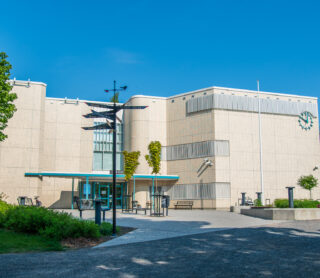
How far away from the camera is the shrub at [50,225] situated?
10.8 meters

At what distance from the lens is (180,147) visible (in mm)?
A: 34438

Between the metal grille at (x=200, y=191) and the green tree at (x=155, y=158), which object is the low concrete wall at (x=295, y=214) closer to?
the metal grille at (x=200, y=191)

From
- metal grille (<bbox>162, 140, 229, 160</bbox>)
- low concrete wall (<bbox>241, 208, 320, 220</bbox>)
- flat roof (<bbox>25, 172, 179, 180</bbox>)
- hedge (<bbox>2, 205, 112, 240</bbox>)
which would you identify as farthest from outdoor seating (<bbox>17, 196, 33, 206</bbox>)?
low concrete wall (<bbox>241, 208, 320, 220</bbox>)

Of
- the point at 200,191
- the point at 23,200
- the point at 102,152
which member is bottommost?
the point at 23,200

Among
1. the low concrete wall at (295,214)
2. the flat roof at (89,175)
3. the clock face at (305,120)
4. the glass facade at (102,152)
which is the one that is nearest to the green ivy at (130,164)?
the flat roof at (89,175)

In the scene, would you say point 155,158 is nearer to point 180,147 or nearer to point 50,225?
point 180,147

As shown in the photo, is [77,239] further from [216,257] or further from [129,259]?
[216,257]

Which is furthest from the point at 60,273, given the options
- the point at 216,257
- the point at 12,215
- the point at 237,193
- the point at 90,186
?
the point at 90,186

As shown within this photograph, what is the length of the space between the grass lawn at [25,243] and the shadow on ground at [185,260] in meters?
0.64

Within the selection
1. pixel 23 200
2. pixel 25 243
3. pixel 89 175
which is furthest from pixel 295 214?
pixel 89 175

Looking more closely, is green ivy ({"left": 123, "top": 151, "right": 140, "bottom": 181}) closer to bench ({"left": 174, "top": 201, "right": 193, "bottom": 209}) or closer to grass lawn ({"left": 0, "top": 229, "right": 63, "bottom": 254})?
bench ({"left": 174, "top": 201, "right": 193, "bottom": 209})

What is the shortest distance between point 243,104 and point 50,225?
25.0m

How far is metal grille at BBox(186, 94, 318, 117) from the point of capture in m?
32.6

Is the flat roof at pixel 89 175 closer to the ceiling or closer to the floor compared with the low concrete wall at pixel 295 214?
closer to the ceiling
